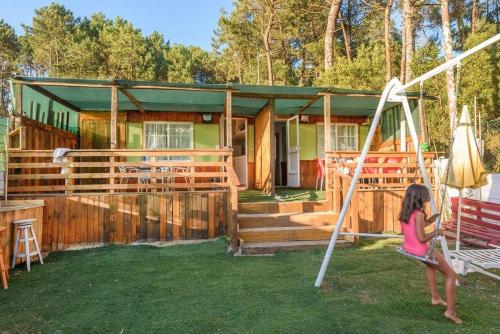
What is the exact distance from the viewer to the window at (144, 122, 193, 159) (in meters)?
9.90

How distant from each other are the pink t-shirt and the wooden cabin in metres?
2.64

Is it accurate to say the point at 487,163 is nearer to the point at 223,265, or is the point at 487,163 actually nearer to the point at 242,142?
the point at 242,142

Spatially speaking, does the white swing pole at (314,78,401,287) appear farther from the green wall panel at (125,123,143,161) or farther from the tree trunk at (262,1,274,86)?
the tree trunk at (262,1,274,86)

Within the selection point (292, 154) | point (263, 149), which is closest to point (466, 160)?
point (263, 149)

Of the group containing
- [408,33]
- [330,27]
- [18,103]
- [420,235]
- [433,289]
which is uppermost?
[330,27]

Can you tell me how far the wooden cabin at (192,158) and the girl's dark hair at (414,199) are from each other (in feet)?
8.67

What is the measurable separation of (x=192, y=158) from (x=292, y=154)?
3.75 m

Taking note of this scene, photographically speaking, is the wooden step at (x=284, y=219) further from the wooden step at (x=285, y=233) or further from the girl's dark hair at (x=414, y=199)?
the girl's dark hair at (x=414, y=199)

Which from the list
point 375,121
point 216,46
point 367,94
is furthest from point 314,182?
point 216,46

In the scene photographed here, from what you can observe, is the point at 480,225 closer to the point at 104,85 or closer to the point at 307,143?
the point at 307,143

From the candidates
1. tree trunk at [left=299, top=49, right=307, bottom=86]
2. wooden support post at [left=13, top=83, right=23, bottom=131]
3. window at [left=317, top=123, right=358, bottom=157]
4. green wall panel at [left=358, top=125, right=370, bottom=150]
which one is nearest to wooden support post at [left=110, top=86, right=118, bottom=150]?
wooden support post at [left=13, top=83, right=23, bottom=131]

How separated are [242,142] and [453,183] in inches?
260

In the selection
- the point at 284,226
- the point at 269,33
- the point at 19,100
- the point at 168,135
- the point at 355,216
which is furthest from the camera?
the point at 269,33

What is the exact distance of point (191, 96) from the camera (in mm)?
8031
